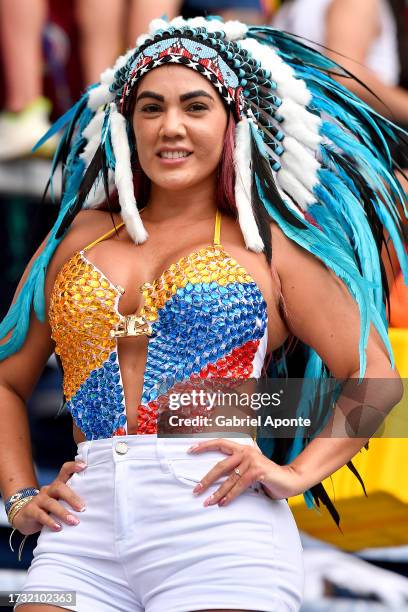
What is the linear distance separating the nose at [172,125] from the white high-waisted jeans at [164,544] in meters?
0.63

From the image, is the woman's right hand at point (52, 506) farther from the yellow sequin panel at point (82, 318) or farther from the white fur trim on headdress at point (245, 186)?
the white fur trim on headdress at point (245, 186)

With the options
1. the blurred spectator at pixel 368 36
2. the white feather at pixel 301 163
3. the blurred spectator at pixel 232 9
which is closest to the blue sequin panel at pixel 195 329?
the white feather at pixel 301 163

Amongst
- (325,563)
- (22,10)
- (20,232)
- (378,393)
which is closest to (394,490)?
(325,563)

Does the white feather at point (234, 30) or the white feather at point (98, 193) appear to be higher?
the white feather at point (234, 30)

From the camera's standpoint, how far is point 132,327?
7.64 feet

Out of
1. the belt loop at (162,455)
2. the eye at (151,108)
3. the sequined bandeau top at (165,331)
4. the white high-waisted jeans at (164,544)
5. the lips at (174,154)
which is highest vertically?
the eye at (151,108)

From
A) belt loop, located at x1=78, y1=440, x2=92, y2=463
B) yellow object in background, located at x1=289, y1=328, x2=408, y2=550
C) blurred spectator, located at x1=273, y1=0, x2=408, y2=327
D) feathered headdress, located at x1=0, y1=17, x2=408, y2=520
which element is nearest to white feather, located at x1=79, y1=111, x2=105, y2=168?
feathered headdress, located at x1=0, y1=17, x2=408, y2=520

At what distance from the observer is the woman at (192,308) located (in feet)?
7.22

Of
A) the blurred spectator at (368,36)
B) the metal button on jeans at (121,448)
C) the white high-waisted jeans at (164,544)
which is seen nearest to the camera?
the white high-waisted jeans at (164,544)

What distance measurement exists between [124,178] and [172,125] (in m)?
0.24

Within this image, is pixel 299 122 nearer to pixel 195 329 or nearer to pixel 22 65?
pixel 195 329

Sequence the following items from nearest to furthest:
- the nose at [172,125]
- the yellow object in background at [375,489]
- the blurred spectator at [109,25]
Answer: the nose at [172,125], the yellow object in background at [375,489], the blurred spectator at [109,25]

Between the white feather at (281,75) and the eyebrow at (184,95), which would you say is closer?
the eyebrow at (184,95)

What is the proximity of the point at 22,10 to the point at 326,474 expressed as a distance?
3415 millimetres
